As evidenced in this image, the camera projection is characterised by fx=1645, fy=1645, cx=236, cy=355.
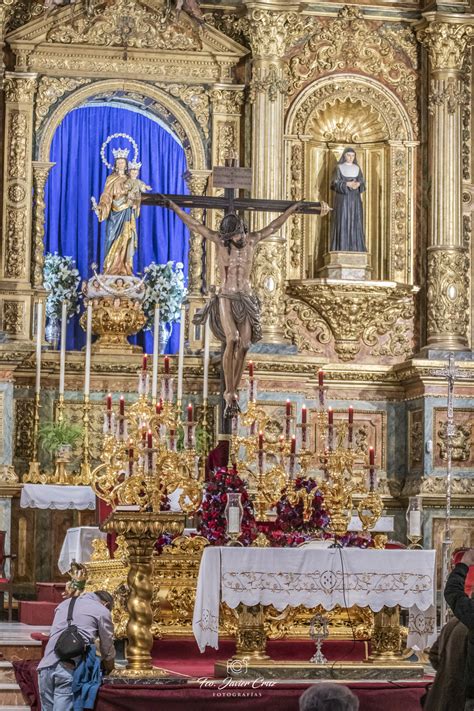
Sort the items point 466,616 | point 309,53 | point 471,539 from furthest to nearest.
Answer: point 309,53, point 471,539, point 466,616

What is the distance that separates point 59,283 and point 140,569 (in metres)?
7.67

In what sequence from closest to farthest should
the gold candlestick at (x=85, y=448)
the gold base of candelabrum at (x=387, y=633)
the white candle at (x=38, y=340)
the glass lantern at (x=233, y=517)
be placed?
the glass lantern at (x=233, y=517) → the gold base of candelabrum at (x=387, y=633) → the gold candlestick at (x=85, y=448) → the white candle at (x=38, y=340)

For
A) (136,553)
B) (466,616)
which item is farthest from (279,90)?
(466,616)

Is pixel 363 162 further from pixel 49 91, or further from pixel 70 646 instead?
pixel 70 646

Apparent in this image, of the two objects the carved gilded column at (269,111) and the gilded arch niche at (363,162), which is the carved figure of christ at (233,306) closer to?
the carved gilded column at (269,111)

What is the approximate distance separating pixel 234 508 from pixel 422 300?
783cm

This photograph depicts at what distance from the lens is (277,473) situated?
12.4m

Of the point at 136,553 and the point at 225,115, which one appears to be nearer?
the point at 136,553

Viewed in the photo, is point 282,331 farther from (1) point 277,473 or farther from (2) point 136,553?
(2) point 136,553

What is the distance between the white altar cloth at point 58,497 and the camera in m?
15.8

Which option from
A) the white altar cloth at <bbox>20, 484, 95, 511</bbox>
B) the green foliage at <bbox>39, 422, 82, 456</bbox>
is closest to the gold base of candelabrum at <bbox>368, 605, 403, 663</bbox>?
the white altar cloth at <bbox>20, 484, 95, 511</bbox>

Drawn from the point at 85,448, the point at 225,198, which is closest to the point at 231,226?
the point at 225,198

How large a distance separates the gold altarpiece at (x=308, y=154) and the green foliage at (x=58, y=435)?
588mm

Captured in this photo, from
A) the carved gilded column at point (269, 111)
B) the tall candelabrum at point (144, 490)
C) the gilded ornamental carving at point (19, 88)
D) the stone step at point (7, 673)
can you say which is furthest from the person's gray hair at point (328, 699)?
the gilded ornamental carving at point (19, 88)
